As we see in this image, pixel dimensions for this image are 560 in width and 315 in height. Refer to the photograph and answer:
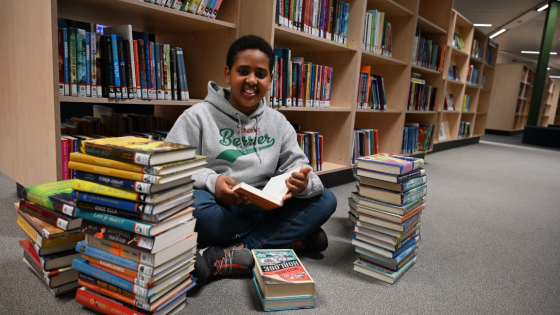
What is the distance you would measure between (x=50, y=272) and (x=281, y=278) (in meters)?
0.70

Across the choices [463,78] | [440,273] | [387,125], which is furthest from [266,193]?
[463,78]

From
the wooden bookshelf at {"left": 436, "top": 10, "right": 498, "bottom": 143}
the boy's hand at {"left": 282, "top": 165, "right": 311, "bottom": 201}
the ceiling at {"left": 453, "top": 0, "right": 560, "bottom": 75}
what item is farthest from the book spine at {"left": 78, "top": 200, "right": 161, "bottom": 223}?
the ceiling at {"left": 453, "top": 0, "right": 560, "bottom": 75}

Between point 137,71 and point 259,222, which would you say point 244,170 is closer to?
point 259,222

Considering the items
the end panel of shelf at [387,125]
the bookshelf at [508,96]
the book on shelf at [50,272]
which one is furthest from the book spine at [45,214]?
the bookshelf at [508,96]

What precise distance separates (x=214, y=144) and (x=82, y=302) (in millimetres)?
689

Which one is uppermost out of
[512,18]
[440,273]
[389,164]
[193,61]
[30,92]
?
[512,18]

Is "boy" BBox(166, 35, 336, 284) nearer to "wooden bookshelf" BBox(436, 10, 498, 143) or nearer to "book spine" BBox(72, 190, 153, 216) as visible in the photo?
"book spine" BBox(72, 190, 153, 216)

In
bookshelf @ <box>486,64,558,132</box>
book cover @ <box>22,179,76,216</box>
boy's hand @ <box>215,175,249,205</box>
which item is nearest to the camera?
book cover @ <box>22,179,76,216</box>

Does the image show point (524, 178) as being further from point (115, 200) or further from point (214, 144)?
point (115, 200)

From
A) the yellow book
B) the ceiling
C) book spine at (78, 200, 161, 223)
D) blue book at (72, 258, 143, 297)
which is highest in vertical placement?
the ceiling

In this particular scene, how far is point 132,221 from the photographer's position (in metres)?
0.87

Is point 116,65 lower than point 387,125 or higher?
higher

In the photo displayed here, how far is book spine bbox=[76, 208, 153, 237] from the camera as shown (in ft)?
2.83

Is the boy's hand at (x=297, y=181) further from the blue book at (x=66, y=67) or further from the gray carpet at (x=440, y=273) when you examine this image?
the blue book at (x=66, y=67)
